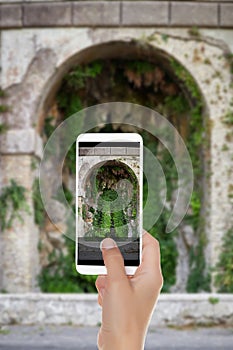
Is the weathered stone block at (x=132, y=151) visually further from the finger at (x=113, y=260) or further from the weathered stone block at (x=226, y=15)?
the weathered stone block at (x=226, y=15)

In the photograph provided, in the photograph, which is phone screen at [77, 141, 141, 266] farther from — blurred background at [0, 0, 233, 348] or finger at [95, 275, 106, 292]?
blurred background at [0, 0, 233, 348]

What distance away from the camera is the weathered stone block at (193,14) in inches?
323

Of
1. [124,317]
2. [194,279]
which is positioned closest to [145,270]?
[124,317]

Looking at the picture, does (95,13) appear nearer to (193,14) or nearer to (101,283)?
(193,14)

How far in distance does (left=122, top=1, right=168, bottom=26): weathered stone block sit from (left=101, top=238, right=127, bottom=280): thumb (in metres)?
7.78

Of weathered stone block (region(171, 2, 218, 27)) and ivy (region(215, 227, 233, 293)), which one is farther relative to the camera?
weathered stone block (region(171, 2, 218, 27))

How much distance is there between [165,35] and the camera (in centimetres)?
823

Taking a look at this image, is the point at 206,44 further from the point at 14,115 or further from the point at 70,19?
the point at 14,115

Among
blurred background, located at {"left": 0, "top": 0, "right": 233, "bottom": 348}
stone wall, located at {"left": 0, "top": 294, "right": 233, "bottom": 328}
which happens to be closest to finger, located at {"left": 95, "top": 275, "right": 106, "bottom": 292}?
stone wall, located at {"left": 0, "top": 294, "right": 233, "bottom": 328}

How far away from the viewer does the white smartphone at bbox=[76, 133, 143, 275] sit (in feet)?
3.01

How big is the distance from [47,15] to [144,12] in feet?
4.87

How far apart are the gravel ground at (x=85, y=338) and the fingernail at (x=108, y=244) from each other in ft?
14.9

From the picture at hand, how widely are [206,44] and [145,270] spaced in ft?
25.8

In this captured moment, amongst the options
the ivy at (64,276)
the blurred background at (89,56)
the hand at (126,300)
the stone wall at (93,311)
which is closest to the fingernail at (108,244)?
the hand at (126,300)
